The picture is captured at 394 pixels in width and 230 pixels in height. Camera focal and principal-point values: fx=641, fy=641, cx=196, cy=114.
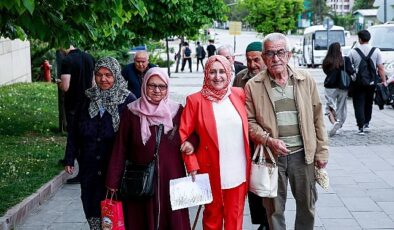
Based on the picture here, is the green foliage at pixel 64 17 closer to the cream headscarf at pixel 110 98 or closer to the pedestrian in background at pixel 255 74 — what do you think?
the cream headscarf at pixel 110 98

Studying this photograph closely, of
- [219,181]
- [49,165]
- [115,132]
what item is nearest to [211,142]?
[219,181]

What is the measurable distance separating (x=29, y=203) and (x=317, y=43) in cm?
3718

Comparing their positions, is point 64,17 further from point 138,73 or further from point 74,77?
point 74,77

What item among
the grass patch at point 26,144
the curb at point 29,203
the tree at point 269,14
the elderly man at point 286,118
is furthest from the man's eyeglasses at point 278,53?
the tree at point 269,14

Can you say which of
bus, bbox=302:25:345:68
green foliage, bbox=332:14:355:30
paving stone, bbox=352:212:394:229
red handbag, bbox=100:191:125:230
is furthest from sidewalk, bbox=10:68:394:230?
green foliage, bbox=332:14:355:30

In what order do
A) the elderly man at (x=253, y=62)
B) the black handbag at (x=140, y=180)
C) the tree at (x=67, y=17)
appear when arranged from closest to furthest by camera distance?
the black handbag at (x=140, y=180) → the tree at (x=67, y=17) → the elderly man at (x=253, y=62)

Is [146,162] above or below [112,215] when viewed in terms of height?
above

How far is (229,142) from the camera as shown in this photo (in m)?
4.98

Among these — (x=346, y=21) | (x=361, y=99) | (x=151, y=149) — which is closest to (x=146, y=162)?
(x=151, y=149)

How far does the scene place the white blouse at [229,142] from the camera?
496 cm

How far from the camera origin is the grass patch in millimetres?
7930

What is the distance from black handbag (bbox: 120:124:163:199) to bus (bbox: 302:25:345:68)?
1471 inches

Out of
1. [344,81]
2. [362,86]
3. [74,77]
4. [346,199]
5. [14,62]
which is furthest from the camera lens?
[14,62]

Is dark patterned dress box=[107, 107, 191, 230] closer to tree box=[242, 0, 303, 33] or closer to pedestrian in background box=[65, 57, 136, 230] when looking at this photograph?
pedestrian in background box=[65, 57, 136, 230]
